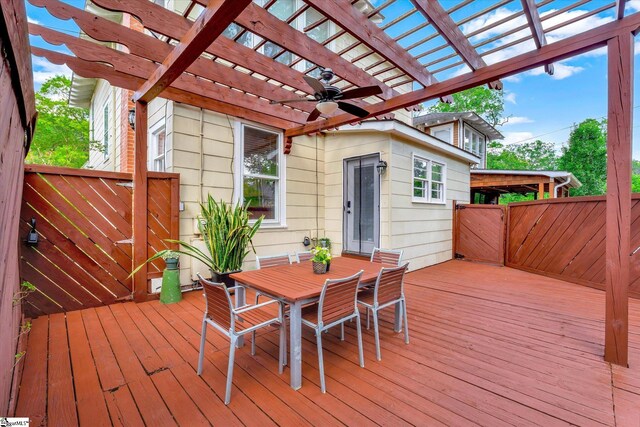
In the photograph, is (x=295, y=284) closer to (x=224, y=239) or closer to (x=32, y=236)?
(x=224, y=239)

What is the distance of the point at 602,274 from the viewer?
456cm

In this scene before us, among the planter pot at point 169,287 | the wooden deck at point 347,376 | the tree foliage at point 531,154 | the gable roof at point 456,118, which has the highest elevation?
the tree foliage at point 531,154

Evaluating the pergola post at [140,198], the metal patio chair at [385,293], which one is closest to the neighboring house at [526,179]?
the metal patio chair at [385,293]

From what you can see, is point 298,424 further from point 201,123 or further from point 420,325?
point 201,123

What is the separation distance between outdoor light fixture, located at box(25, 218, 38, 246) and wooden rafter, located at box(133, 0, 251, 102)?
6.74 ft

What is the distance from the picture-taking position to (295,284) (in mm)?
2424

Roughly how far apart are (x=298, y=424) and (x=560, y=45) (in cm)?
387

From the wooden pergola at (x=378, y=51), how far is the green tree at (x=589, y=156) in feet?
65.1

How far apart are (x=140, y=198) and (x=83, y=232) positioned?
780 millimetres

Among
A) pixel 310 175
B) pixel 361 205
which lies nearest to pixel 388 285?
pixel 361 205

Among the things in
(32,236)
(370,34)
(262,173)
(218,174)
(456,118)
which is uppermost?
(456,118)

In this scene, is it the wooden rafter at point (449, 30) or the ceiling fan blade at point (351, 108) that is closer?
the wooden rafter at point (449, 30)

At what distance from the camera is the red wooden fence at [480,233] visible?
6.85m

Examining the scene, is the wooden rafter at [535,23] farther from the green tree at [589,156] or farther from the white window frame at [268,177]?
the green tree at [589,156]
